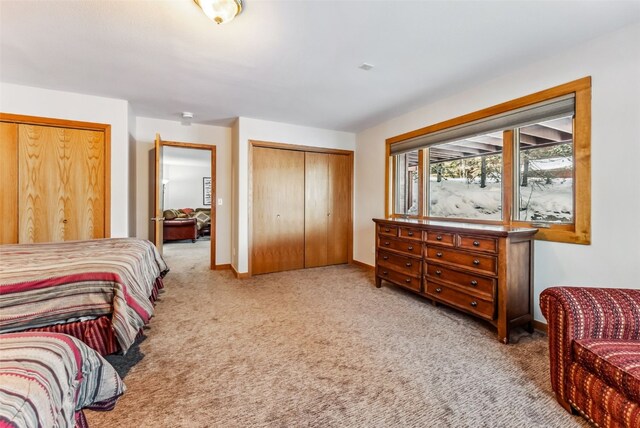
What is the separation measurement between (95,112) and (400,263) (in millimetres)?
4012

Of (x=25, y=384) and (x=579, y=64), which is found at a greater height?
(x=579, y=64)

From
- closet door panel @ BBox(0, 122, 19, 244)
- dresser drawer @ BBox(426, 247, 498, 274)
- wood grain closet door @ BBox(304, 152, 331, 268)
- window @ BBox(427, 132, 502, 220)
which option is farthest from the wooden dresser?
closet door panel @ BBox(0, 122, 19, 244)

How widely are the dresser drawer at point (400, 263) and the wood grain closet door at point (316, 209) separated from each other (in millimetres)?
1411

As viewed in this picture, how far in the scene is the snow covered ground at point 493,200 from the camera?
2496 millimetres

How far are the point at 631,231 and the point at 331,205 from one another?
3.58m

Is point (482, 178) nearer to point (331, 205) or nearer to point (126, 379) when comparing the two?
point (331, 205)

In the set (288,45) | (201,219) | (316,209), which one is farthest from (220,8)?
(201,219)

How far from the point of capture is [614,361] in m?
1.26

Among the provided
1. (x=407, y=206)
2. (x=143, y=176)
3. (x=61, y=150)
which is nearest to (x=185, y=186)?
(x=143, y=176)

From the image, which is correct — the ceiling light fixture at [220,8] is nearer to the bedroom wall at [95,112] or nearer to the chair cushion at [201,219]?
the bedroom wall at [95,112]

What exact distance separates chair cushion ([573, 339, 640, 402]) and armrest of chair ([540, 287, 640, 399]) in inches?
1.7

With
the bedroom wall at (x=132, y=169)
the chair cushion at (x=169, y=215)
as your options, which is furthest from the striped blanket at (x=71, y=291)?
the chair cushion at (x=169, y=215)

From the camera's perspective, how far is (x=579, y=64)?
2.26m

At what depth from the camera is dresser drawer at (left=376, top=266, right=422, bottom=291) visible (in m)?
3.15
